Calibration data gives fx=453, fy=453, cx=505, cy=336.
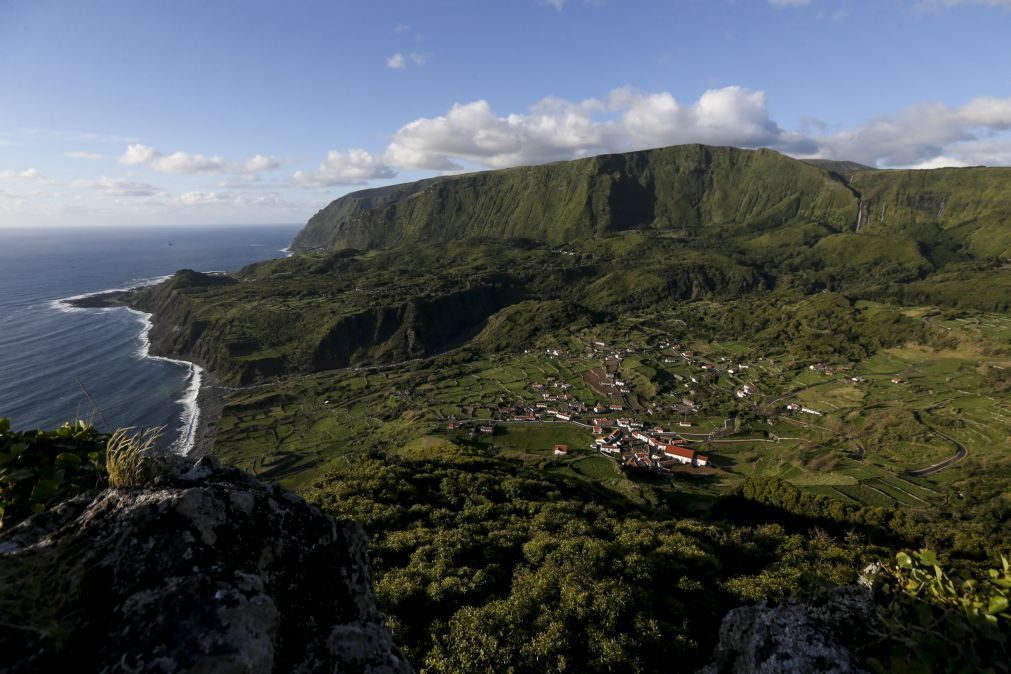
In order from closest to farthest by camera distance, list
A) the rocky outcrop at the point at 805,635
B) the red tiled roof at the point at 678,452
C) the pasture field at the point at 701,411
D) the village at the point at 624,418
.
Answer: the rocky outcrop at the point at 805,635 → the pasture field at the point at 701,411 → the red tiled roof at the point at 678,452 → the village at the point at 624,418

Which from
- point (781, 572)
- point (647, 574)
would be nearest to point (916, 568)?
point (647, 574)

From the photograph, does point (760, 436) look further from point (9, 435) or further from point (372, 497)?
point (9, 435)

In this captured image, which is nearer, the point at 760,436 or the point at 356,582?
the point at 356,582

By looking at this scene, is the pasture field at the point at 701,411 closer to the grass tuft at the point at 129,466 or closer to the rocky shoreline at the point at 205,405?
the rocky shoreline at the point at 205,405

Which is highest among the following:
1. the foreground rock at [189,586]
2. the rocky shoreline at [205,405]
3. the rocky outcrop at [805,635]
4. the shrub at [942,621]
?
the foreground rock at [189,586]

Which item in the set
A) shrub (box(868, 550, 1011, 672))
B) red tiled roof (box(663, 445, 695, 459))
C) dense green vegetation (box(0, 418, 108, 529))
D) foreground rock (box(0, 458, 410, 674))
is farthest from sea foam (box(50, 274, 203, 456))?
shrub (box(868, 550, 1011, 672))

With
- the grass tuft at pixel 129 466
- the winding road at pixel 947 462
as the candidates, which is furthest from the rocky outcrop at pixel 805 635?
the winding road at pixel 947 462
